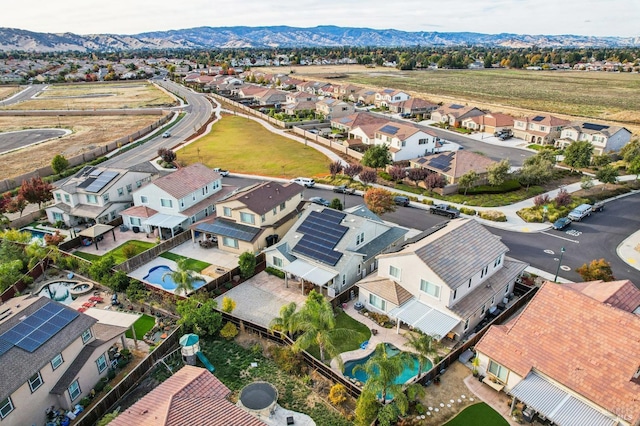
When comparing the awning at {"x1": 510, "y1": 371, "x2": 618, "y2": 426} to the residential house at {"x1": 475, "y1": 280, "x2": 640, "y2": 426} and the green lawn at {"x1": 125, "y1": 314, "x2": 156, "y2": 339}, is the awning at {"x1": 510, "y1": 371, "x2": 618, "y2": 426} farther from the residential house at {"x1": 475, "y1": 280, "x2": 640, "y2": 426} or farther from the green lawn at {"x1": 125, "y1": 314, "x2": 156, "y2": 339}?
the green lawn at {"x1": 125, "y1": 314, "x2": 156, "y2": 339}

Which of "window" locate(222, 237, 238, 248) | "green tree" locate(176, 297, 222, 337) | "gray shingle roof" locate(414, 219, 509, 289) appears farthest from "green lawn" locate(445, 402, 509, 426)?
"window" locate(222, 237, 238, 248)

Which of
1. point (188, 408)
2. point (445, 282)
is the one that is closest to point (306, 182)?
point (445, 282)

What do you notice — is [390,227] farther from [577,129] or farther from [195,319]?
[577,129]

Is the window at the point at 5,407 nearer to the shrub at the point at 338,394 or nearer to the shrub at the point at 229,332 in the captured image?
the shrub at the point at 229,332

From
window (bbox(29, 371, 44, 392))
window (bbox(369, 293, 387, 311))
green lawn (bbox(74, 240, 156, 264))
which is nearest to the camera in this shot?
window (bbox(29, 371, 44, 392))

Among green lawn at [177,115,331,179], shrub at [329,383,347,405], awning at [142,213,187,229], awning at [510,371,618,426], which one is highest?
awning at [510,371,618,426]

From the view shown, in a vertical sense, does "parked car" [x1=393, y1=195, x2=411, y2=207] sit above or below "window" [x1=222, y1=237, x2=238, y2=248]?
below

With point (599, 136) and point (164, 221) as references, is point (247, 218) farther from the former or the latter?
point (599, 136)

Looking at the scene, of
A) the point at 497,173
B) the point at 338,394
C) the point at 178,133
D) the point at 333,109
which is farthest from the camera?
the point at 333,109
